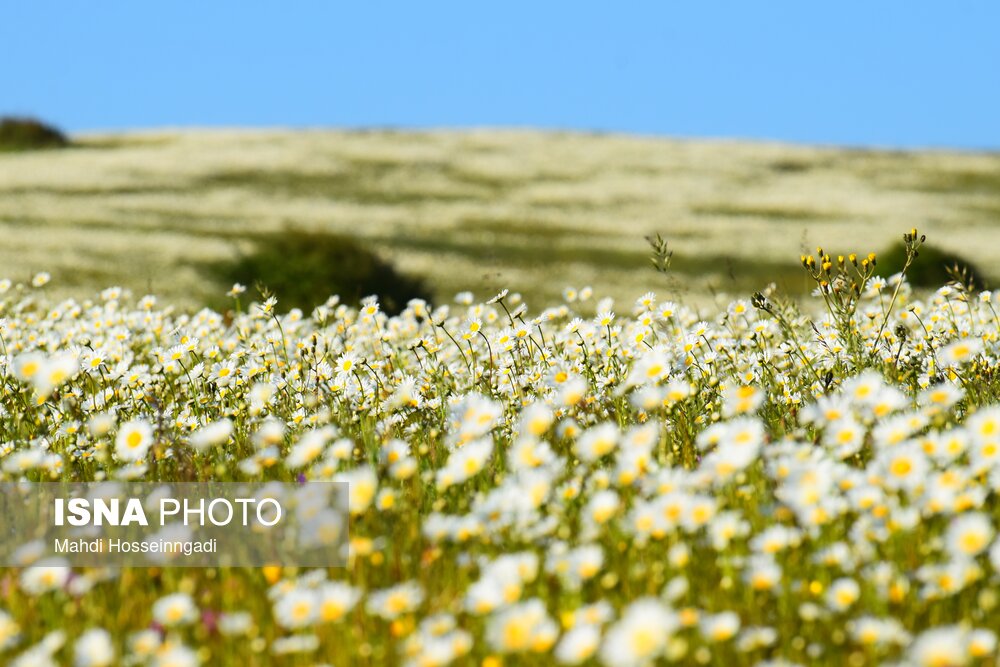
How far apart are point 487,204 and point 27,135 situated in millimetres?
30005

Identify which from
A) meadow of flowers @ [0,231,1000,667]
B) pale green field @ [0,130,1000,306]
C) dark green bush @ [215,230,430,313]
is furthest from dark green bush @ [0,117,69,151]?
meadow of flowers @ [0,231,1000,667]

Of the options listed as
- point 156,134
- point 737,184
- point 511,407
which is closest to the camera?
point 511,407

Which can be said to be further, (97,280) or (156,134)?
(156,134)

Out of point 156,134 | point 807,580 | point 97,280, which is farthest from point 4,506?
point 156,134

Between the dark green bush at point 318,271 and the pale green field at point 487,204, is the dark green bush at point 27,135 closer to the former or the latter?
the pale green field at point 487,204

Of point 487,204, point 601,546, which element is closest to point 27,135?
point 487,204

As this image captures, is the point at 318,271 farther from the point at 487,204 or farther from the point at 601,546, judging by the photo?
the point at 487,204

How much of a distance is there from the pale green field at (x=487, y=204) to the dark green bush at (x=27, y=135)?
169 cm

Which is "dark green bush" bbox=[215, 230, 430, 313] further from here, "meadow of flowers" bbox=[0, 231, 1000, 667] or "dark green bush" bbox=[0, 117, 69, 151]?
"dark green bush" bbox=[0, 117, 69, 151]

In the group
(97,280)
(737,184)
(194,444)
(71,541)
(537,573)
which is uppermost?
(737,184)

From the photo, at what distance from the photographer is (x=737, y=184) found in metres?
49.0

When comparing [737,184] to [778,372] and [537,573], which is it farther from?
[537,573]

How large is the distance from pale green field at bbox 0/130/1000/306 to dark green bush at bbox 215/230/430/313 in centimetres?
165

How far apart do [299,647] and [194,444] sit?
2.68m
